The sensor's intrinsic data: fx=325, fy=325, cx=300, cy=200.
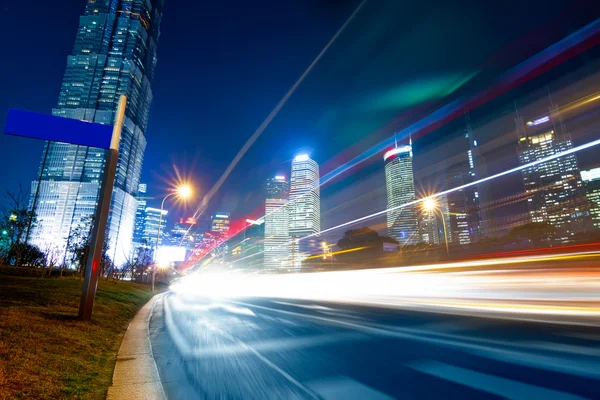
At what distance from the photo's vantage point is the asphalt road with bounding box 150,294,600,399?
4.31 metres

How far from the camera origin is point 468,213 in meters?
35.0

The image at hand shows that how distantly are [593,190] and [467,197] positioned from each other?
18.6m

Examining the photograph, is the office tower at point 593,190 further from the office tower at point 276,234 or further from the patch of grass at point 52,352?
the office tower at point 276,234

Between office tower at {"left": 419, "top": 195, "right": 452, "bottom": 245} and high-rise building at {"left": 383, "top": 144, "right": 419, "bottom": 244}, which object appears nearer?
office tower at {"left": 419, "top": 195, "right": 452, "bottom": 245}

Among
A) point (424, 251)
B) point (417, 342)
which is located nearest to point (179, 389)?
point (417, 342)

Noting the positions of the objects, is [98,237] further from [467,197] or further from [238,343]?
[467,197]

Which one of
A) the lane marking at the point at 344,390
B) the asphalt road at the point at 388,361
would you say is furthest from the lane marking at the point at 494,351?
the lane marking at the point at 344,390

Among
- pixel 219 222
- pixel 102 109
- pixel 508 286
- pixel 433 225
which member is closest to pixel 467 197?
pixel 433 225

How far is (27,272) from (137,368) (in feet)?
98.2

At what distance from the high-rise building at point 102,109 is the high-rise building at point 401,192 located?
127 meters

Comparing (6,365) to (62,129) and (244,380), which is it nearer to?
(244,380)

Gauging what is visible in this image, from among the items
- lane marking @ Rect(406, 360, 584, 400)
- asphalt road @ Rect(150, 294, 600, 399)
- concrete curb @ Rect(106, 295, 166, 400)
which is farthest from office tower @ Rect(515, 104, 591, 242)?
concrete curb @ Rect(106, 295, 166, 400)

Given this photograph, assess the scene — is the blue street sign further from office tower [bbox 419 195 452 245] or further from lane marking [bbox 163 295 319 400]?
office tower [bbox 419 195 452 245]

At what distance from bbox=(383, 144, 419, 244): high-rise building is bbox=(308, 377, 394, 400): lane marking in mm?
45460
